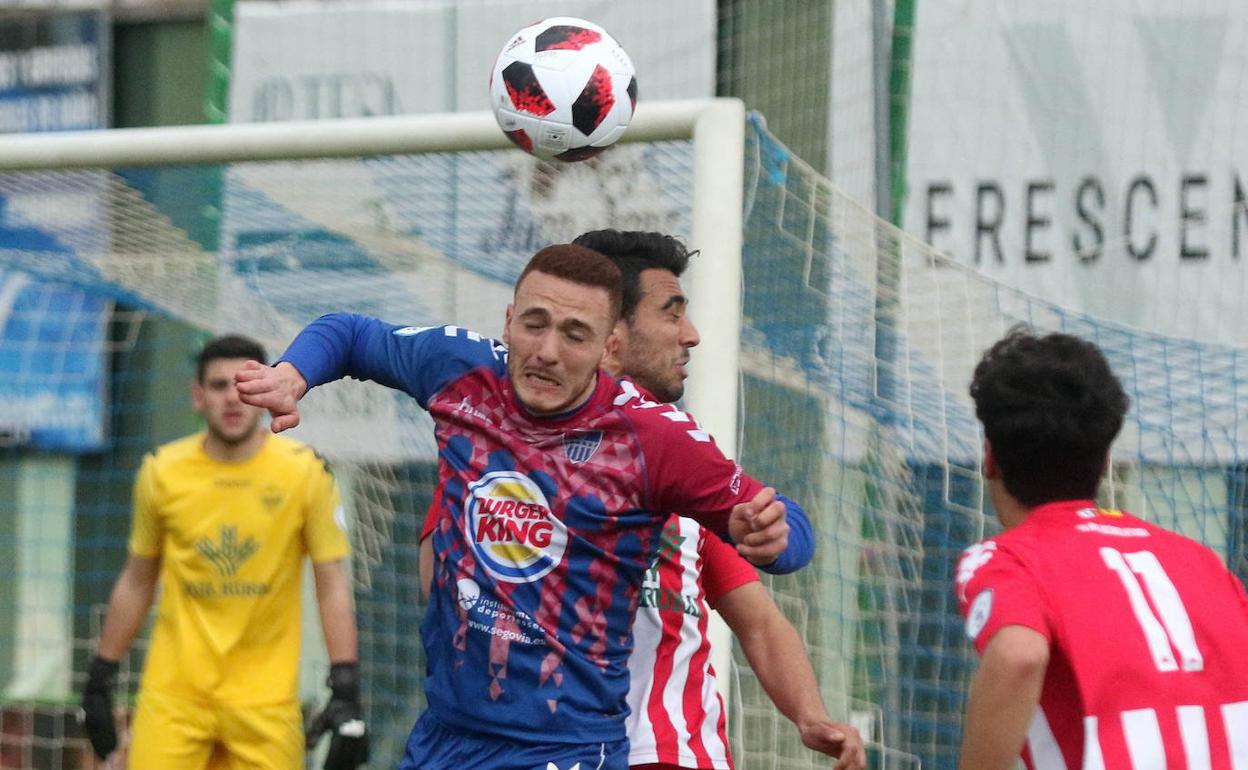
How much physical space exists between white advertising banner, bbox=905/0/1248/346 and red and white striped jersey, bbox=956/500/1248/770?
396 cm

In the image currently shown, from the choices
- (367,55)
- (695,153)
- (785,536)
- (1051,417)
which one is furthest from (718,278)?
(367,55)

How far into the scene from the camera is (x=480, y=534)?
3.33 meters

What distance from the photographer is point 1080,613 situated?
2689 millimetres

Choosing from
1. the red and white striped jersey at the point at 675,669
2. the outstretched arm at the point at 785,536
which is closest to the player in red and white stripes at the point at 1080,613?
the outstretched arm at the point at 785,536

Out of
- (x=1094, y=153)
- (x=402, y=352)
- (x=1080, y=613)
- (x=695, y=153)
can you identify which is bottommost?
(x=1080, y=613)

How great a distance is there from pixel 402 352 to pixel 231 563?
2.63 m

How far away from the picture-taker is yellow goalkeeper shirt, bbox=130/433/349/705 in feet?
19.2

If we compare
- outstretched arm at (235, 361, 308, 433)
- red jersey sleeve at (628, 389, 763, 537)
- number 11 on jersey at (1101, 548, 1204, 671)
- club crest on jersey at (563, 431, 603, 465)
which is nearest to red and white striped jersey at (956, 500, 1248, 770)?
number 11 on jersey at (1101, 548, 1204, 671)

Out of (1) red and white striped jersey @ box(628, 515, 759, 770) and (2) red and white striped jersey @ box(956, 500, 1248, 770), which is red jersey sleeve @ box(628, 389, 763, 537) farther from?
(2) red and white striped jersey @ box(956, 500, 1248, 770)

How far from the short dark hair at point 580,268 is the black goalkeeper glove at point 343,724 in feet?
8.84

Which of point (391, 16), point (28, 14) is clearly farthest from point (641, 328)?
point (28, 14)

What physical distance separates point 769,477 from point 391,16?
11.0 feet

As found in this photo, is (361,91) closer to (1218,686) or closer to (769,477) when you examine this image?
(769,477)

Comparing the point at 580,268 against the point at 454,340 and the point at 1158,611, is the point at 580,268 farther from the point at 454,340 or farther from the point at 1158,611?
the point at 1158,611
